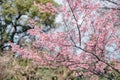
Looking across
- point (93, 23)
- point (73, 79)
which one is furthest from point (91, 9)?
point (73, 79)

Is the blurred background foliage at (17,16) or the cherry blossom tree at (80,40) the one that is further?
the blurred background foliage at (17,16)

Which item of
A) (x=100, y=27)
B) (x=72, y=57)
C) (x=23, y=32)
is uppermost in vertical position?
(x=100, y=27)

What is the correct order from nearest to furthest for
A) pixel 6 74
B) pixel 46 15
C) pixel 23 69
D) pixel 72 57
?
1. pixel 72 57
2. pixel 6 74
3. pixel 23 69
4. pixel 46 15

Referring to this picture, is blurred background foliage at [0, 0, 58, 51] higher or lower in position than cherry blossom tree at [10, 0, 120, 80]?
lower

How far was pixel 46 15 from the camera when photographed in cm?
2245

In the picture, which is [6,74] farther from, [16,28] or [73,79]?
[16,28]

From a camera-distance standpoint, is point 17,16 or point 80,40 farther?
point 17,16

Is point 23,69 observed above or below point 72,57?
below

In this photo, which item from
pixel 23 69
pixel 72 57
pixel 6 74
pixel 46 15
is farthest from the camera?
pixel 46 15

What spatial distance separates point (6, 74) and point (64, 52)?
19.1 ft

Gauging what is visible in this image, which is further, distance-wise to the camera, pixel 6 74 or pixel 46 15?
pixel 46 15

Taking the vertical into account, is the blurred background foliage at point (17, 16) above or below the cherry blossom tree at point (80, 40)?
below

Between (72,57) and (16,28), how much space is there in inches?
712

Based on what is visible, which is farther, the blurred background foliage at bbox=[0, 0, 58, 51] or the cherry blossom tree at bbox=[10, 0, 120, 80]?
the blurred background foliage at bbox=[0, 0, 58, 51]
